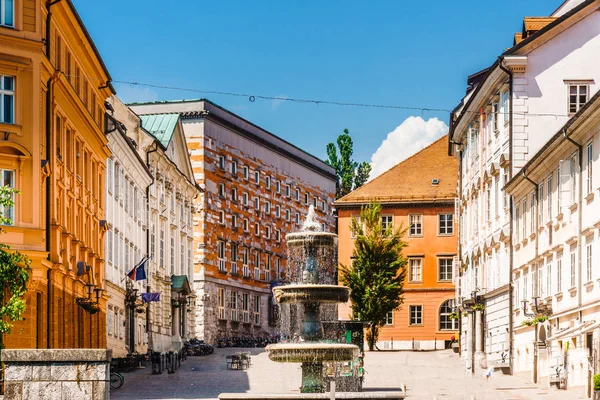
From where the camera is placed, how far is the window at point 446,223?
88.6m

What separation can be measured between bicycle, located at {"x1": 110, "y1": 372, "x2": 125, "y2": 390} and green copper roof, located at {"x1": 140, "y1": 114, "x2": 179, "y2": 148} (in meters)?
31.4

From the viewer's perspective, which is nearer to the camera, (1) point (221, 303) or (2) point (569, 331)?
(2) point (569, 331)

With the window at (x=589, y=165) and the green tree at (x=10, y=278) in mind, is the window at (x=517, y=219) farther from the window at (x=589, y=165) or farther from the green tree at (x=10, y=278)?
the green tree at (x=10, y=278)

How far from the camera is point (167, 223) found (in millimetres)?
77000

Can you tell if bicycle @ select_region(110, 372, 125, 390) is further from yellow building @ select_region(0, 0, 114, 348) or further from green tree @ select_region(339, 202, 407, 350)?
green tree @ select_region(339, 202, 407, 350)

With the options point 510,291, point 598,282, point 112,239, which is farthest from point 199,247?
point 598,282

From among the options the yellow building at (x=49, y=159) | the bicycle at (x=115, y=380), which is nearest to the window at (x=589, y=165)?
the bicycle at (x=115, y=380)

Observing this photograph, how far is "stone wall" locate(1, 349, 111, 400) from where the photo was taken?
19.3 m

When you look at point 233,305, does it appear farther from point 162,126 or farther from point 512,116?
point 512,116

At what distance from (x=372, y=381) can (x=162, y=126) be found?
33192 mm

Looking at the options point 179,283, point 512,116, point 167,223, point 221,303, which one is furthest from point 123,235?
point 221,303

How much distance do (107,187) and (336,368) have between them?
60.3 feet

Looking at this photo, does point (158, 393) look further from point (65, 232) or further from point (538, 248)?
point (538, 248)

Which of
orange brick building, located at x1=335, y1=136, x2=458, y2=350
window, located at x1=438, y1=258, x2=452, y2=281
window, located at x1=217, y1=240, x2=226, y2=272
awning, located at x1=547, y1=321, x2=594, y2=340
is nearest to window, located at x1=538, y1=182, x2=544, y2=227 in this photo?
awning, located at x1=547, y1=321, x2=594, y2=340
